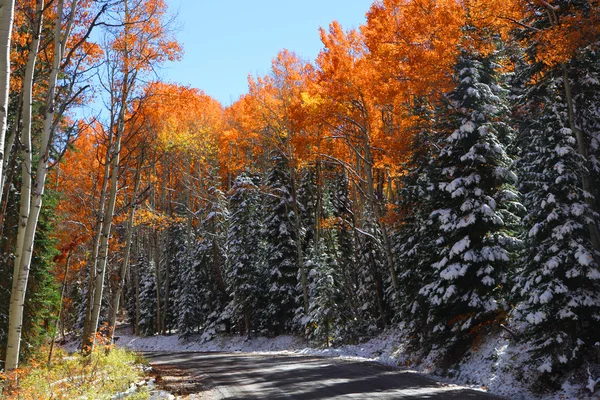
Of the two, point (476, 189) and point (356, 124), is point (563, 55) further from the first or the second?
point (356, 124)

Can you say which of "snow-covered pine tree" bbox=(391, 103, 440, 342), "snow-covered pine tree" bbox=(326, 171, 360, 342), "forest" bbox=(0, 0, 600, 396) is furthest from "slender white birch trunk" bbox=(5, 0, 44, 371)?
"snow-covered pine tree" bbox=(326, 171, 360, 342)

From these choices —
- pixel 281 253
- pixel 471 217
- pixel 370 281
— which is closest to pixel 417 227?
pixel 471 217

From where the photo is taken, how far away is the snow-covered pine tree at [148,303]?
37.7 m

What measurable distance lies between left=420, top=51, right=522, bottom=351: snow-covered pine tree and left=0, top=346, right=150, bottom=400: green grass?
818 centimetres

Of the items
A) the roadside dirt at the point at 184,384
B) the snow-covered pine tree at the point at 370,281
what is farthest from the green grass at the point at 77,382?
the snow-covered pine tree at the point at 370,281

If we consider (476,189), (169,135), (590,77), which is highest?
(169,135)

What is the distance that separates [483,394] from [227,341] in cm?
2389

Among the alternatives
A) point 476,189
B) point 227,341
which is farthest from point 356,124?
point 227,341

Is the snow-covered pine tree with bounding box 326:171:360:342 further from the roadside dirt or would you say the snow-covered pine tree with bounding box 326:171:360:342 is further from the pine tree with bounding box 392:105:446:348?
the roadside dirt

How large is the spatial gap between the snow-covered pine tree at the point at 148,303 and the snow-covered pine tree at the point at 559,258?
3278 cm

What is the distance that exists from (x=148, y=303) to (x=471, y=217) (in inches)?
1241

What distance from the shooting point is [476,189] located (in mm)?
12844

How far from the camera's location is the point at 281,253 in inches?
1114

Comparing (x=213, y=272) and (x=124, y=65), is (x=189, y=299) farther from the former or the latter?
(x=124, y=65)
